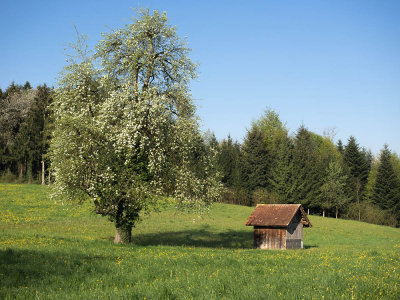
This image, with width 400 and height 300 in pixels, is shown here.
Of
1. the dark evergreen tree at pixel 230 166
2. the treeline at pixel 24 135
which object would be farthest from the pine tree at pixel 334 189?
the treeline at pixel 24 135

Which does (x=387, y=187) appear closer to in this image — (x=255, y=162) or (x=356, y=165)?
(x=356, y=165)

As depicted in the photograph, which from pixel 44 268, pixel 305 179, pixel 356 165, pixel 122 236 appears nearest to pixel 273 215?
pixel 122 236

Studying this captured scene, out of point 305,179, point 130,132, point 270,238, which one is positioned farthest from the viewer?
point 305,179

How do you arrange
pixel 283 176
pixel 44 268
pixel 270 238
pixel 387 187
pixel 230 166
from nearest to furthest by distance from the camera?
pixel 44 268, pixel 270 238, pixel 283 176, pixel 387 187, pixel 230 166

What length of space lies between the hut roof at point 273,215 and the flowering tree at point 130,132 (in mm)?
11139

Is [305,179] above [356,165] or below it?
below

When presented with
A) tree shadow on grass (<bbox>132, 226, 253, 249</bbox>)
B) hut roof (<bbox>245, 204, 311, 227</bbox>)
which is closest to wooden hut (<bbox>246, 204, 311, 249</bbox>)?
hut roof (<bbox>245, 204, 311, 227</bbox>)

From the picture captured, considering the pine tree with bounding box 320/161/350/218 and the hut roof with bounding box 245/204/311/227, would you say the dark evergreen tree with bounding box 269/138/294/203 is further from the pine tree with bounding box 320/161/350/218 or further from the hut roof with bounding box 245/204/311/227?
the hut roof with bounding box 245/204/311/227

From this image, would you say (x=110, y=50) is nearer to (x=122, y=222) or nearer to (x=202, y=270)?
(x=122, y=222)

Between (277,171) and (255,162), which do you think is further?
(255,162)

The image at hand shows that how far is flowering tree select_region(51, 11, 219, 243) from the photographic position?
952 inches

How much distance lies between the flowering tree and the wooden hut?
1133 centimetres

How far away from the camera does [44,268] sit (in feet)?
48.7

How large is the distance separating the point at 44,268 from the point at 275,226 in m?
26.0
